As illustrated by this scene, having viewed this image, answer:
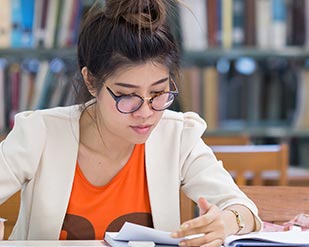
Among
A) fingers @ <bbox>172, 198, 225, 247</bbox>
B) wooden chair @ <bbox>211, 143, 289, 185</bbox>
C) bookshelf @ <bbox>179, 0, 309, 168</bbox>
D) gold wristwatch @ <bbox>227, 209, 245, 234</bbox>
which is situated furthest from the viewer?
bookshelf @ <bbox>179, 0, 309, 168</bbox>

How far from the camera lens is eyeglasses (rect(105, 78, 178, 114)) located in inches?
60.3

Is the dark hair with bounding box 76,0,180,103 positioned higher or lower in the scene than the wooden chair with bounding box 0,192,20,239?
higher

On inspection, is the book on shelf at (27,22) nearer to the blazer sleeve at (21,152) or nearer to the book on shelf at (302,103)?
the book on shelf at (302,103)

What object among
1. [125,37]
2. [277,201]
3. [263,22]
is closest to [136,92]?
→ [125,37]

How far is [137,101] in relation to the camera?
5.03 feet

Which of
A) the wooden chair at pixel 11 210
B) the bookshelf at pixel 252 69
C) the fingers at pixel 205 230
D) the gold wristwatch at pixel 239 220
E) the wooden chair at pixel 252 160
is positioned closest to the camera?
the fingers at pixel 205 230

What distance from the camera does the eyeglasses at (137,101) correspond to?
60.3 inches

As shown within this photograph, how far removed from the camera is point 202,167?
5.58 ft

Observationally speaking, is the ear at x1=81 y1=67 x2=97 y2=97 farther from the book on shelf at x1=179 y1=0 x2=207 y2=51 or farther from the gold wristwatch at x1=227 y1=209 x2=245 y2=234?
the book on shelf at x1=179 y1=0 x2=207 y2=51

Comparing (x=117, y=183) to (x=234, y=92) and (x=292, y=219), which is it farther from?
(x=234, y=92)

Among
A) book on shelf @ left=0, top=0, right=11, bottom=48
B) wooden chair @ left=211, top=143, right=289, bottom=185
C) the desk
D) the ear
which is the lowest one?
wooden chair @ left=211, top=143, right=289, bottom=185

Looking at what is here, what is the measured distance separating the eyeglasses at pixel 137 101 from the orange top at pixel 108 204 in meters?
0.22

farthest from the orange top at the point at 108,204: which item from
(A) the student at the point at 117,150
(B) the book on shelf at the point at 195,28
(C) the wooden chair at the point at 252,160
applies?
(B) the book on shelf at the point at 195,28

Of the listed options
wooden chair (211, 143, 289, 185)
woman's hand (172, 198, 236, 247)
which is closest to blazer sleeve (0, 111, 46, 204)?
woman's hand (172, 198, 236, 247)
